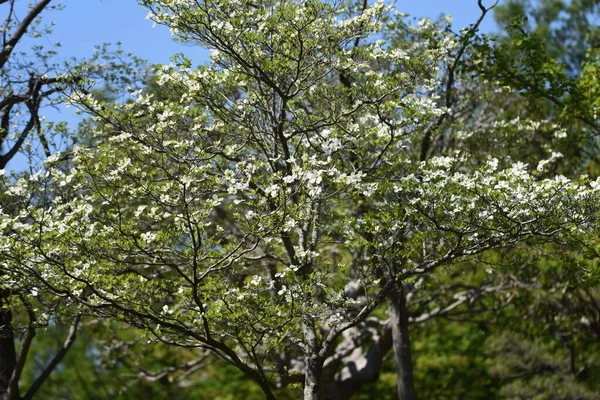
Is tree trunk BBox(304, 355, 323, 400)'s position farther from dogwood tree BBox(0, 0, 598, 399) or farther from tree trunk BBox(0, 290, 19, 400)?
tree trunk BBox(0, 290, 19, 400)

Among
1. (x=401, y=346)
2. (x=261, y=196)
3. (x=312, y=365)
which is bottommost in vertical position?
(x=312, y=365)

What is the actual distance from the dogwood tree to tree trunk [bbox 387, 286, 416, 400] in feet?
12.7

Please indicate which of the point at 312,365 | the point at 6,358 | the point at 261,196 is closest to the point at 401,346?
the point at 312,365

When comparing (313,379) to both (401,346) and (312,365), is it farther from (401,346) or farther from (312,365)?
(401,346)

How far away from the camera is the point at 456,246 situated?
9992 millimetres

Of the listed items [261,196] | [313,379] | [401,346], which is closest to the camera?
[261,196]

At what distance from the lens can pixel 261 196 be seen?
963 cm

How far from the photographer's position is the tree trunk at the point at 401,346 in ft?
47.6

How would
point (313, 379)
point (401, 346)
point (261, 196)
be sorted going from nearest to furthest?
1. point (261, 196)
2. point (313, 379)
3. point (401, 346)

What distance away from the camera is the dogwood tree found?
9.25 metres

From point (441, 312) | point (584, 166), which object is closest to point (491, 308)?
point (441, 312)

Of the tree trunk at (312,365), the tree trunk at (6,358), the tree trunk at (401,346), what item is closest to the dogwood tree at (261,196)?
the tree trunk at (312,365)

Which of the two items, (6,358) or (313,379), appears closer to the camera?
(313,379)

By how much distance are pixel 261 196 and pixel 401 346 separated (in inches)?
243
